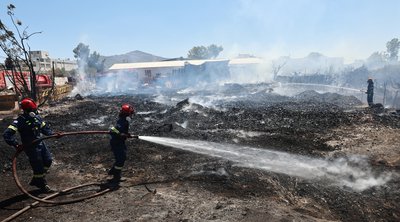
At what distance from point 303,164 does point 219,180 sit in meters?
2.56

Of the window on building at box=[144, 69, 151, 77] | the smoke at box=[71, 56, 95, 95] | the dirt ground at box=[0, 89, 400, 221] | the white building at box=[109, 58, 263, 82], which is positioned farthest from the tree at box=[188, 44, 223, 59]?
the dirt ground at box=[0, 89, 400, 221]

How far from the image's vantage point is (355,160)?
7648 mm

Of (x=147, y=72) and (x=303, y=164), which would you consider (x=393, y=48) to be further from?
(x=303, y=164)

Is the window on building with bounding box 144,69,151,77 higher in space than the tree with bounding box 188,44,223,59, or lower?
lower

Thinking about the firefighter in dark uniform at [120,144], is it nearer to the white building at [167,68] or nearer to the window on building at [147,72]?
the white building at [167,68]

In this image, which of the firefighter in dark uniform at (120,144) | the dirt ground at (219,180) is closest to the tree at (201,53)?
the dirt ground at (219,180)

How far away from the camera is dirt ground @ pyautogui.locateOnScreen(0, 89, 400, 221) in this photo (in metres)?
5.02

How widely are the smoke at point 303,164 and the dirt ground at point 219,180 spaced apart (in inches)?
7.4

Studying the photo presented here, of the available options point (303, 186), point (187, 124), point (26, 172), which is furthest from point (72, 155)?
point (303, 186)

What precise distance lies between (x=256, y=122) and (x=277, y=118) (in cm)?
125

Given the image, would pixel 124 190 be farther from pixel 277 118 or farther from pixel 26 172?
pixel 277 118

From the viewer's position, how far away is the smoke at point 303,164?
6.46 meters

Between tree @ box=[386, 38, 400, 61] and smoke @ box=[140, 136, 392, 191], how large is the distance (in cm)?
8623

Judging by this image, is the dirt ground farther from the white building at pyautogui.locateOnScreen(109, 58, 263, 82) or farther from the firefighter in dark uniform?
the white building at pyautogui.locateOnScreen(109, 58, 263, 82)
